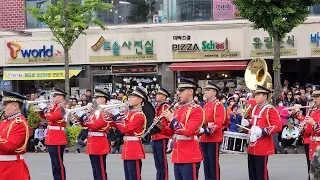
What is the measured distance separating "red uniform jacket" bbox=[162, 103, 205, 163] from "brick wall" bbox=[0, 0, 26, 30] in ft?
60.2

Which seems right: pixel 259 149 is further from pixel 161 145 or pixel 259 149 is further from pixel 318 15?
pixel 318 15

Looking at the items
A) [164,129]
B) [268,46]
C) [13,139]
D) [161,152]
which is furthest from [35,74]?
[13,139]

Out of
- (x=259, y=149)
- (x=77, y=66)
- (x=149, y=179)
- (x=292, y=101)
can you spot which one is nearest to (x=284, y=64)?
(x=292, y=101)

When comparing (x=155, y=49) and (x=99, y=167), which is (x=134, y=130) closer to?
(x=99, y=167)

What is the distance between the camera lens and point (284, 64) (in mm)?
22734

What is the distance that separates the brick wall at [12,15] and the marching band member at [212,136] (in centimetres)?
1669

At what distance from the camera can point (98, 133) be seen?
9469mm

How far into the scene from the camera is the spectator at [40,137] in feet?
55.2

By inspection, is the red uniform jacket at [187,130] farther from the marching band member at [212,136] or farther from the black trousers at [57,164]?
the black trousers at [57,164]

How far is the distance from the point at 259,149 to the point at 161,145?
2199 millimetres

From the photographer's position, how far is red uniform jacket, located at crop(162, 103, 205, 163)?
7.36m

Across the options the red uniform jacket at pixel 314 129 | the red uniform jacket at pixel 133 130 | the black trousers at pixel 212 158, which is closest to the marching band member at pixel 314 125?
the red uniform jacket at pixel 314 129

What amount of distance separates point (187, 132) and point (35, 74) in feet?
58.3

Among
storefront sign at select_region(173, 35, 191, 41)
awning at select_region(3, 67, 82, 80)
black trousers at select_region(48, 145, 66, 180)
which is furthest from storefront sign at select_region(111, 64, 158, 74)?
black trousers at select_region(48, 145, 66, 180)
